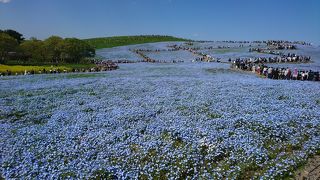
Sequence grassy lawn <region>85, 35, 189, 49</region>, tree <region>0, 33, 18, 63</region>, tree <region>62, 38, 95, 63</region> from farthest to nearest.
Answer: grassy lawn <region>85, 35, 189, 49</region> → tree <region>62, 38, 95, 63</region> → tree <region>0, 33, 18, 63</region>

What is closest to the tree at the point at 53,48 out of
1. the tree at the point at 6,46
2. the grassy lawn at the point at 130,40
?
the tree at the point at 6,46

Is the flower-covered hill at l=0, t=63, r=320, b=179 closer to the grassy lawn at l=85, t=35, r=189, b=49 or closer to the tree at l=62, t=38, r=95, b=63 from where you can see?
the tree at l=62, t=38, r=95, b=63

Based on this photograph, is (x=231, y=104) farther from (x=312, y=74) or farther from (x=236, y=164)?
(x=312, y=74)

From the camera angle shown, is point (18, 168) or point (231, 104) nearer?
point (18, 168)

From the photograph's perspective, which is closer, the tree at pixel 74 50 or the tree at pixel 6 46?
the tree at pixel 6 46

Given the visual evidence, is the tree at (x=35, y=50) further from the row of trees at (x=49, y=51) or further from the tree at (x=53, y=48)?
the tree at (x=53, y=48)

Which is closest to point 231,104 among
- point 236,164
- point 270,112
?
point 270,112

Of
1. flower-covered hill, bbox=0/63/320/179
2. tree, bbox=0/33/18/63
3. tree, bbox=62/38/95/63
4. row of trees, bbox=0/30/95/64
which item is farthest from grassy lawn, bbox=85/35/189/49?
flower-covered hill, bbox=0/63/320/179
